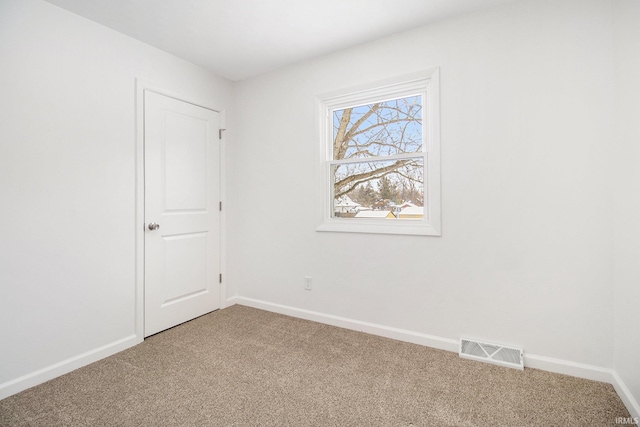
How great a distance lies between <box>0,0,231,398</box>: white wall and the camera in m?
1.83

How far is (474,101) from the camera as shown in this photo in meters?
2.19

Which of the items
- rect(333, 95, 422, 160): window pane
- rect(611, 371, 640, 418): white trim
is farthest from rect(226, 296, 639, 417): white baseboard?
rect(333, 95, 422, 160): window pane

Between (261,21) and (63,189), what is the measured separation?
1834mm

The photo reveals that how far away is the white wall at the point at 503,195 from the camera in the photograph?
6.15 ft

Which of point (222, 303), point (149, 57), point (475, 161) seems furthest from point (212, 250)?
point (475, 161)

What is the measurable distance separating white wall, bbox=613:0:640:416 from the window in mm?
1013

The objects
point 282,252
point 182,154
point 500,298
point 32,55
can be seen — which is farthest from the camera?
point 282,252

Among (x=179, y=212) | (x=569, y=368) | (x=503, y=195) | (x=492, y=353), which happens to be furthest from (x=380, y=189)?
(x=179, y=212)

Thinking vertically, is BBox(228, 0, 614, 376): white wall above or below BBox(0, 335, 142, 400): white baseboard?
above

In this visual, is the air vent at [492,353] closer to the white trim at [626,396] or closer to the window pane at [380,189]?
the white trim at [626,396]

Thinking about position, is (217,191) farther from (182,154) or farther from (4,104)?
(4,104)

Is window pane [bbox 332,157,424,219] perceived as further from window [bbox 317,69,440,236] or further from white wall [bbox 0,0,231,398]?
white wall [bbox 0,0,231,398]

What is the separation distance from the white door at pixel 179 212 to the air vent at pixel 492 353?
94.6 inches

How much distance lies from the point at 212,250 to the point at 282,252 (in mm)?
756
